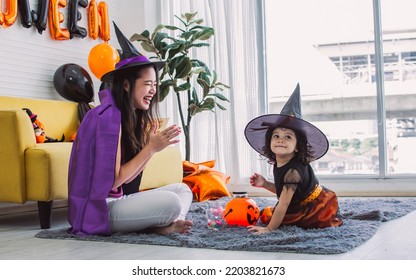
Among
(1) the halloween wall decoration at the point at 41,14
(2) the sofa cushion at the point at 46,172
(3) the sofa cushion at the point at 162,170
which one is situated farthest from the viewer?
(1) the halloween wall decoration at the point at 41,14

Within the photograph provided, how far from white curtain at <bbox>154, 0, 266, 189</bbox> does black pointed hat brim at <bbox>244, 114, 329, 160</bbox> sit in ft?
7.63

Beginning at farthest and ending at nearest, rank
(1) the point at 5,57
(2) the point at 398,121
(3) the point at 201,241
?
1. (2) the point at 398,121
2. (1) the point at 5,57
3. (3) the point at 201,241

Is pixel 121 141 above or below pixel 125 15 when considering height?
below

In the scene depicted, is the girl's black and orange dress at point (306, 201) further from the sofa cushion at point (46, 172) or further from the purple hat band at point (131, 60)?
the sofa cushion at point (46, 172)

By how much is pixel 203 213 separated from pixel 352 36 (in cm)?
250

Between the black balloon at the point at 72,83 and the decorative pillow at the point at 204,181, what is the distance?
94 centimetres

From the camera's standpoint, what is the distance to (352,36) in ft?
16.8

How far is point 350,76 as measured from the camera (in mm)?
5113

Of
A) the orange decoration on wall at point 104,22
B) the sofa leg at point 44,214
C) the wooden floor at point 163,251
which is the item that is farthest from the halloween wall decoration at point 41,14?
the wooden floor at point 163,251

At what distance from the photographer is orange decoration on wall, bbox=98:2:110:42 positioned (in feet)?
15.9

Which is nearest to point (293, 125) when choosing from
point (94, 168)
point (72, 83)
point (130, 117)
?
point (130, 117)

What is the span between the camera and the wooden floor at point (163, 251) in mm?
2123

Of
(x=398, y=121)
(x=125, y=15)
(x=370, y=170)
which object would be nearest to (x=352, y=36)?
(x=398, y=121)

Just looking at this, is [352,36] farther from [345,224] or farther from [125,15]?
[345,224]
